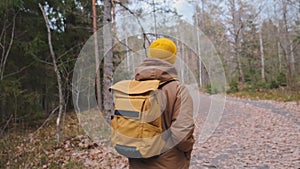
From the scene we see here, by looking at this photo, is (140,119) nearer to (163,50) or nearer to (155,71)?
(155,71)

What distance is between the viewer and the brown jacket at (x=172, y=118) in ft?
5.11

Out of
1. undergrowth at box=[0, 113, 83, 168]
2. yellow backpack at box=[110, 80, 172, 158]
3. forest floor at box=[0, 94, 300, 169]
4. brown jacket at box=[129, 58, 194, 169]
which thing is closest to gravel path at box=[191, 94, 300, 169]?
forest floor at box=[0, 94, 300, 169]

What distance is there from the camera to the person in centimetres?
156

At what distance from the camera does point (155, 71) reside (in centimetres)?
162

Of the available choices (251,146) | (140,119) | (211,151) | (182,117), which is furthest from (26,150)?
(182,117)

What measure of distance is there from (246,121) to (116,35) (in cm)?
550

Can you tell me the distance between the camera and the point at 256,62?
23250 millimetres

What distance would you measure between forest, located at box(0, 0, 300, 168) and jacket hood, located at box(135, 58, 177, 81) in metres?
0.44

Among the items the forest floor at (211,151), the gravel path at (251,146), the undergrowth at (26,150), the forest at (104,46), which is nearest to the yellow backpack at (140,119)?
the forest at (104,46)

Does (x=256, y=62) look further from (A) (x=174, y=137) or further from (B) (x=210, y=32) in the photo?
(A) (x=174, y=137)

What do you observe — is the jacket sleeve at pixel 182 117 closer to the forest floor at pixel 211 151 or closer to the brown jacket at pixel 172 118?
the brown jacket at pixel 172 118

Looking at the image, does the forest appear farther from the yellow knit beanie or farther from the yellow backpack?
the yellow backpack

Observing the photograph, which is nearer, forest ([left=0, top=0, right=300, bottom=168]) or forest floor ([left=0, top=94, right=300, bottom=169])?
forest ([left=0, top=0, right=300, bottom=168])

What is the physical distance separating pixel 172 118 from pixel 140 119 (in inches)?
8.3
